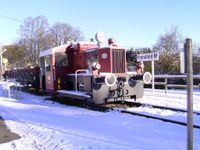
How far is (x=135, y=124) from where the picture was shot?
32.9ft

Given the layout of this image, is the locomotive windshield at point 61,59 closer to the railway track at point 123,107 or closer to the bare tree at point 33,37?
the railway track at point 123,107

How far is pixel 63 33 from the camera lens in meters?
69.6

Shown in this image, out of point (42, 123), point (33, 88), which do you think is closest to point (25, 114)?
point (42, 123)

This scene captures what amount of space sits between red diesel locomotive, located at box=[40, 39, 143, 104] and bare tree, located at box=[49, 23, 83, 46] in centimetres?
5030

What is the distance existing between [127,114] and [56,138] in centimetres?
409

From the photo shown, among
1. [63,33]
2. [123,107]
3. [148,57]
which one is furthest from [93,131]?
[63,33]

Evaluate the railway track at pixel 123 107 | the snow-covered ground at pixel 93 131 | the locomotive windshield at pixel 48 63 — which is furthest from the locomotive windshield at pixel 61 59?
the snow-covered ground at pixel 93 131

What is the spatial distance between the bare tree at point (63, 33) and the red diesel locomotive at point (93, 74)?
50.3 meters

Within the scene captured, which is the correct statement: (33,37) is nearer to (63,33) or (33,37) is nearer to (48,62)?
(63,33)

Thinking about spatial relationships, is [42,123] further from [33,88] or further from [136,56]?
[33,88]

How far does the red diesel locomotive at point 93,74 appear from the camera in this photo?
1395cm

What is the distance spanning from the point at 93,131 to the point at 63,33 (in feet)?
201

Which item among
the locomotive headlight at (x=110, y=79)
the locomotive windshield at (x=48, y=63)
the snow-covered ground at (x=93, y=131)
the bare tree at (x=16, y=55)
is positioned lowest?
the snow-covered ground at (x=93, y=131)

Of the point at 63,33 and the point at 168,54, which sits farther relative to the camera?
the point at 63,33
